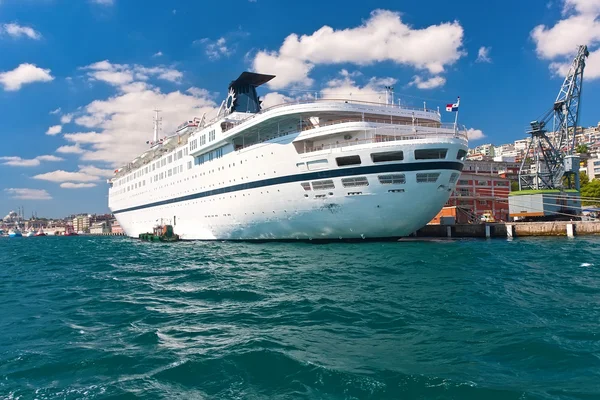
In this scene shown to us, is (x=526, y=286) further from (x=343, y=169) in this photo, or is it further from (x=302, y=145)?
(x=302, y=145)

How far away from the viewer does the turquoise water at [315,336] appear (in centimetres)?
548

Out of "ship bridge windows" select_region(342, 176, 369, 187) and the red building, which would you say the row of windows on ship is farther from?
the red building

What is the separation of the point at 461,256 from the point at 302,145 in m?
11.7

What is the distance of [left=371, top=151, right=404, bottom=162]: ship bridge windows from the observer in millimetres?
22688

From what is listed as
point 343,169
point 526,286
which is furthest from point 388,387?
point 343,169

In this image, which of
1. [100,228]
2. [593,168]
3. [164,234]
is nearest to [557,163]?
[164,234]

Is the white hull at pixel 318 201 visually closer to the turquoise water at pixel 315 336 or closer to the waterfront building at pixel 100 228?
the turquoise water at pixel 315 336

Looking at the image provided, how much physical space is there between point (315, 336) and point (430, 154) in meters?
17.8

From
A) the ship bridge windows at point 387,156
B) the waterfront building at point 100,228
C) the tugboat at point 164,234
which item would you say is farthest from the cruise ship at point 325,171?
the waterfront building at point 100,228

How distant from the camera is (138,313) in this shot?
32.5 ft

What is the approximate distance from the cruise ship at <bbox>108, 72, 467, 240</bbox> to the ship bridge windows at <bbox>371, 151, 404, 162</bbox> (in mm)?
54

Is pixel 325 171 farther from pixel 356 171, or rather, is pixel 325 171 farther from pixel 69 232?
pixel 69 232

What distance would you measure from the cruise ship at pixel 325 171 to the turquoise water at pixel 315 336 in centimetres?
870

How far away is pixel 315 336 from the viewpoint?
24.6ft
